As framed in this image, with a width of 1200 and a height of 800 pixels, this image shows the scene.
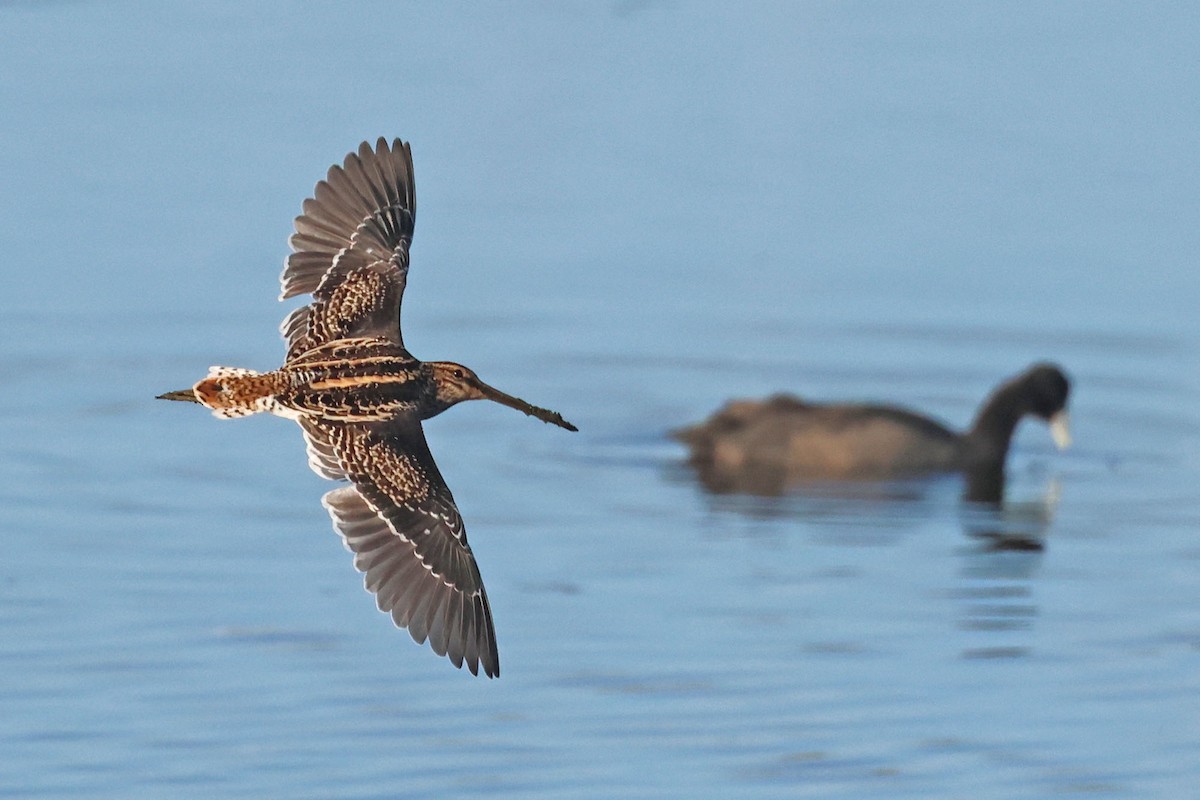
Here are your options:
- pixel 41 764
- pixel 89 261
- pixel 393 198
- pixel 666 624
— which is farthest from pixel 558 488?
pixel 393 198

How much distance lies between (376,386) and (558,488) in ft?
29.1

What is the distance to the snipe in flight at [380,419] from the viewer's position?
11.0 meters

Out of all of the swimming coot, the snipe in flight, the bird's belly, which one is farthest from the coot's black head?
the bird's belly

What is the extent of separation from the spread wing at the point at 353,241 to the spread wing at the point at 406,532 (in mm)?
644

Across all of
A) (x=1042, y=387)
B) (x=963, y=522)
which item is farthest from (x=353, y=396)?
(x=1042, y=387)

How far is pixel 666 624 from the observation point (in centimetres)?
1650

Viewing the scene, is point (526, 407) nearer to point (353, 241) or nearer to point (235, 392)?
point (235, 392)

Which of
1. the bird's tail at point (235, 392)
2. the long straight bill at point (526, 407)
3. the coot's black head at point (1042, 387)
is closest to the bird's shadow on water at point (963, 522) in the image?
the coot's black head at point (1042, 387)

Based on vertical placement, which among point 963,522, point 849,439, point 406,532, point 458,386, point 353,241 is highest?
point 353,241

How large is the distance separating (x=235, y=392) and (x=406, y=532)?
912 millimetres

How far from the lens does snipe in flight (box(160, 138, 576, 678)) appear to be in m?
11.0

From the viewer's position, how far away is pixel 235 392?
10906 mm

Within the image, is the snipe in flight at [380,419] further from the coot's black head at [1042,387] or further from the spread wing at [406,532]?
the coot's black head at [1042,387]

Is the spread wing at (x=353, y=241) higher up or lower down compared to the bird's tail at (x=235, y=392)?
higher up
